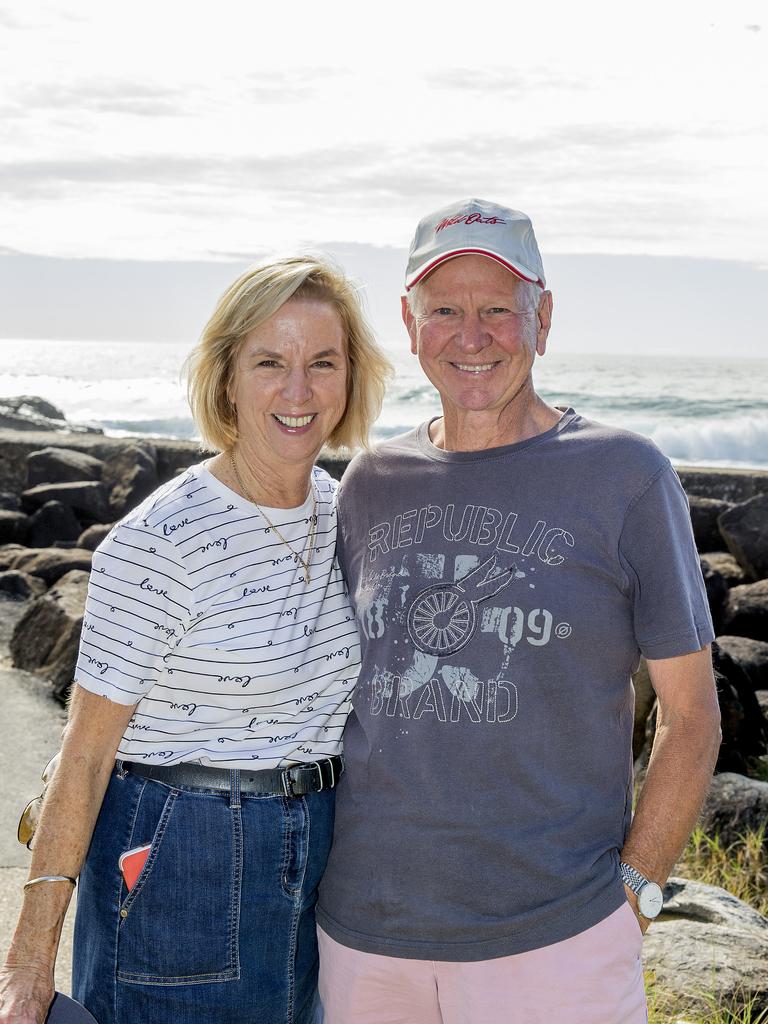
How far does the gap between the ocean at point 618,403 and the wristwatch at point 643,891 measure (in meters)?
17.9

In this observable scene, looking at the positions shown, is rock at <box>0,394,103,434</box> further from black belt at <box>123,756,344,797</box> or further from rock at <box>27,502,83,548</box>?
black belt at <box>123,756,344,797</box>

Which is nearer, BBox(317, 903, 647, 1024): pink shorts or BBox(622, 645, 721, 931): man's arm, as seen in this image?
BBox(317, 903, 647, 1024): pink shorts

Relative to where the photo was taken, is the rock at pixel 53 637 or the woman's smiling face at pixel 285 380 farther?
the rock at pixel 53 637

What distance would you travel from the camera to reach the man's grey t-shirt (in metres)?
2.21

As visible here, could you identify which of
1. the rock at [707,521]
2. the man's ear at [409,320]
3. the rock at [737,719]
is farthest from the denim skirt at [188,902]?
the rock at [707,521]

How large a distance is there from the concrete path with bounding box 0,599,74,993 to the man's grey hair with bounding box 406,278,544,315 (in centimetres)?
239

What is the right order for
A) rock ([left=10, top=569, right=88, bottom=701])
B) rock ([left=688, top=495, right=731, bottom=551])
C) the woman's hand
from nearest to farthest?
the woman's hand
rock ([left=10, top=569, right=88, bottom=701])
rock ([left=688, top=495, right=731, bottom=551])

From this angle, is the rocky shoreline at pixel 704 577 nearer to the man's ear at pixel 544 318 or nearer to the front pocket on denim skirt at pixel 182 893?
the front pocket on denim skirt at pixel 182 893

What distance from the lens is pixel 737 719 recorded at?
5.46 metres

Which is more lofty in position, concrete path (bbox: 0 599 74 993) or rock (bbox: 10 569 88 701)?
rock (bbox: 10 569 88 701)

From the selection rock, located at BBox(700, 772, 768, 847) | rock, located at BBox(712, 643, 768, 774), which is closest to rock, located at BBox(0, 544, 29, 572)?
rock, located at BBox(712, 643, 768, 774)

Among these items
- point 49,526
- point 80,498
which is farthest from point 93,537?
point 80,498

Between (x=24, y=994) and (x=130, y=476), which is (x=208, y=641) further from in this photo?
(x=130, y=476)

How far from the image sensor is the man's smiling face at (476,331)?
256 centimetres
